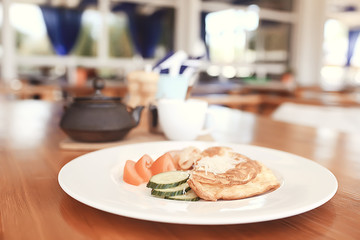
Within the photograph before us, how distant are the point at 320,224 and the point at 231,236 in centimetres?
15

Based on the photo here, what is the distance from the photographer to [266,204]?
49cm

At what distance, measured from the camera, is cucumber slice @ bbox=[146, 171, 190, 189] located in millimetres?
560

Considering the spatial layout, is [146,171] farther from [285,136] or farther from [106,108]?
[285,136]

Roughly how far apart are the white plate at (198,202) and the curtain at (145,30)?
7947 mm

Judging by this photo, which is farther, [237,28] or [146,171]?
[237,28]

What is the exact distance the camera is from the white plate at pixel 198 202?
425mm

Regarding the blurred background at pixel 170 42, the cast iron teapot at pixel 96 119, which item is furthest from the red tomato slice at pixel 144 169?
the blurred background at pixel 170 42

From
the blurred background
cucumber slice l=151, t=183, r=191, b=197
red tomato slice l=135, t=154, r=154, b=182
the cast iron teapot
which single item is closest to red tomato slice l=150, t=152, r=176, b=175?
red tomato slice l=135, t=154, r=154, b=182

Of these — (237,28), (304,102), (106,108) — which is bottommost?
(304,102)

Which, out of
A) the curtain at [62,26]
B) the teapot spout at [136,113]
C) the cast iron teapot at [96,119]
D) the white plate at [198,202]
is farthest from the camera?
the curtain at [62,26]

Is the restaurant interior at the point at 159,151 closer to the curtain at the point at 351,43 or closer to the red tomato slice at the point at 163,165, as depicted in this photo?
the red tomato slice at the point at 163,165

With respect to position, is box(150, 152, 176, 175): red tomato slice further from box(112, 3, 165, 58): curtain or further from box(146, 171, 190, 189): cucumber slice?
box(112, 3, 165, 58): curtain

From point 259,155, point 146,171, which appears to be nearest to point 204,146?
point 259,155

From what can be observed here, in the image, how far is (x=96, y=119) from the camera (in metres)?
0.94
